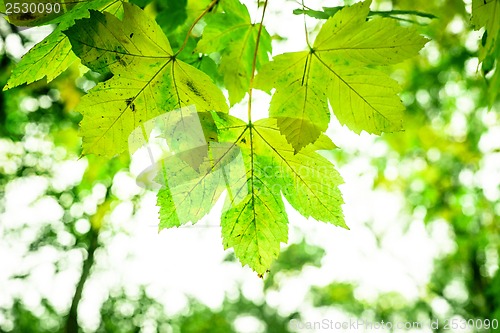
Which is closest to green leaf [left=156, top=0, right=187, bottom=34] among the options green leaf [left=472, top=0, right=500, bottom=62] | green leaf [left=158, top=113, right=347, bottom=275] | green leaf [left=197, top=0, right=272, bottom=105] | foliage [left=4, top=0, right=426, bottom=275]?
green leaf [left=197, top=0, right=272, bottom=105]

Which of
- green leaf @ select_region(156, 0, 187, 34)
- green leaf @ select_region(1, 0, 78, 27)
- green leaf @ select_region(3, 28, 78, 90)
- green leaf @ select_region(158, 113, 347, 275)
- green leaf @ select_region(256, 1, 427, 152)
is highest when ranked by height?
green leaf @ select_region(156, 0, 187, 34)

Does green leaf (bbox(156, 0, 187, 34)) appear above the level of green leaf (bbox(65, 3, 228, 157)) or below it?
above

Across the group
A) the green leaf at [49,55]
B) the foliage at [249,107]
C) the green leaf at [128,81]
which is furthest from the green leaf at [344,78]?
the green leaf at [49,55]

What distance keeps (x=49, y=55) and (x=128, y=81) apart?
5.3 inches

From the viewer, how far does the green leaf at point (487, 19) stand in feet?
1.69

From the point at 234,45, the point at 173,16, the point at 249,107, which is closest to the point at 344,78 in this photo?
the point at 249,107

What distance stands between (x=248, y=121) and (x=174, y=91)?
14 centimetres

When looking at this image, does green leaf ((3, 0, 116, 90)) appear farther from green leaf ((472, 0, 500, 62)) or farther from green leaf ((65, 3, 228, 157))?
green leaf ((472, 0, 500, 62))

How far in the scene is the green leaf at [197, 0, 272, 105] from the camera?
0.77 metres

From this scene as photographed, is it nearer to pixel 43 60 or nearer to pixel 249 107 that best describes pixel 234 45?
pixel 249 107

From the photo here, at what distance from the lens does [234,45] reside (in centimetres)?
79

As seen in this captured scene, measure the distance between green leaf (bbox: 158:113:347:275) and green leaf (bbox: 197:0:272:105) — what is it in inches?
6.2

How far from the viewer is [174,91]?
0.56 metres

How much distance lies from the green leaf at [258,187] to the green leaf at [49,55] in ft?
0.80
